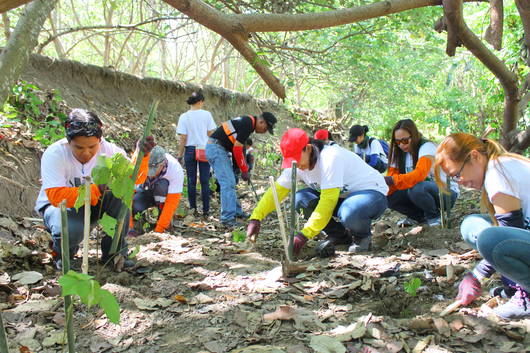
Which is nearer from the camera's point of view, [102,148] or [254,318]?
[254,318]

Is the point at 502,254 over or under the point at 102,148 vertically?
under

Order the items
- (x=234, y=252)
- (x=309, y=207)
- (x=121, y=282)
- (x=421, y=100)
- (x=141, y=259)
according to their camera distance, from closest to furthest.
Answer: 1. (x=121, y=282)
2. (x=141, y=259)
3. (x=234, y=252)
4. (x=309, y=207)
5. (x=421, y=100)

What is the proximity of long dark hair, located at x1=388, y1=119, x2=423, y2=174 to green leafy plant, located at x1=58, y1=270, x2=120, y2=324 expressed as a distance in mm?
3383

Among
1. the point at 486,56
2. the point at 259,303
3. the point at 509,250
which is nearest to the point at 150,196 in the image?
the point at 259,303

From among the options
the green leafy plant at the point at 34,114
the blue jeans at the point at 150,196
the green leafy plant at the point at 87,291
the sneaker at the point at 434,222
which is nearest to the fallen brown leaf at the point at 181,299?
the green leafy plant at the point at 87,291

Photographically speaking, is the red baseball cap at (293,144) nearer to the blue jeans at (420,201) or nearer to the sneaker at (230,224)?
the blue jeans at (420,201)

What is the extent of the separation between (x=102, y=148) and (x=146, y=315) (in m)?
1.30

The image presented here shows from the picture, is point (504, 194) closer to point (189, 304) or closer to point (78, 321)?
point (189, 304)

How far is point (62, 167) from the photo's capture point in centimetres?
291

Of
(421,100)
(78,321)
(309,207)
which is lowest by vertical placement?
(78,321)

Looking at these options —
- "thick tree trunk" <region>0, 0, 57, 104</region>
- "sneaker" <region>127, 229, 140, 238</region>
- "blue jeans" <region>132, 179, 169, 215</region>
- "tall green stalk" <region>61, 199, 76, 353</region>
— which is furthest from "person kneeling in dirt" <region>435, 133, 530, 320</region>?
"sneaker" <region>127, 229, 140, 238</region>

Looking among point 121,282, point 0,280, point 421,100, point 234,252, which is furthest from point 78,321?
point 421,100

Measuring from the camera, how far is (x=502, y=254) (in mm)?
2025

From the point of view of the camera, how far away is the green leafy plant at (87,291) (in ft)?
3.99
